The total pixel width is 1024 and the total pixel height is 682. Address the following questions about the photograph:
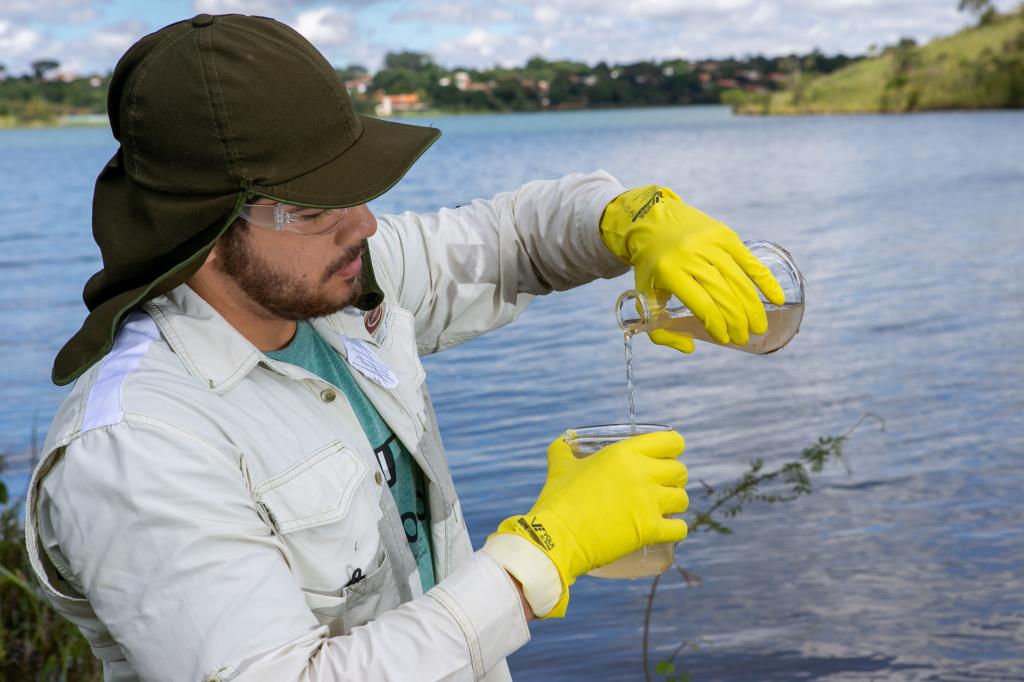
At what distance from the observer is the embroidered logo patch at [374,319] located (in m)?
2.73

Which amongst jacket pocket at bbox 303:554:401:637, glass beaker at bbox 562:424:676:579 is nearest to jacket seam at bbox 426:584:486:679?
jacket pocket at bbox 303:554:401:637

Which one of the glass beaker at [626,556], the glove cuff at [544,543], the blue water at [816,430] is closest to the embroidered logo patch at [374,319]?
the glass beaker at [626,556]

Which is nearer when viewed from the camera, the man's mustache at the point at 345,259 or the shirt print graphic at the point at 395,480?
the man's mustache at the point at 345,259

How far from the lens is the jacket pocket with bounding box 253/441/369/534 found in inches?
85.0

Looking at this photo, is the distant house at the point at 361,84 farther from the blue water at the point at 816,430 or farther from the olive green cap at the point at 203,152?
the olive green cap at the point at 203,152

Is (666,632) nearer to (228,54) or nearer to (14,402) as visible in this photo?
(228,54)

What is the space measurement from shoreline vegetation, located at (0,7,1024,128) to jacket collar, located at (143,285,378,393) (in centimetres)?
3615

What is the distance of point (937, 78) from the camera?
62000mm

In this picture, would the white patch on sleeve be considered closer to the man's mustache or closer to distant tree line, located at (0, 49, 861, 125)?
the man's mustache


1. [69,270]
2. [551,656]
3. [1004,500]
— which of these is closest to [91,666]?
[551,656]

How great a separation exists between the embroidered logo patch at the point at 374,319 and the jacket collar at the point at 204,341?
1.37 feet

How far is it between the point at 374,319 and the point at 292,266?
44 cm

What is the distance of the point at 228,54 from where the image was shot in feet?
7.07

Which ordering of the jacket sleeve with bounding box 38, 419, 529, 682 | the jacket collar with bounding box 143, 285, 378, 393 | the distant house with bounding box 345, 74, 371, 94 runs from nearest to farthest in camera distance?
1. the jacket sleeve with bounding box 38, 419, 529, 682
2. the jacket collar with bounding box 143, 285, 378, 393
3. the distant house with bounding box 345, 74, 371, 94
